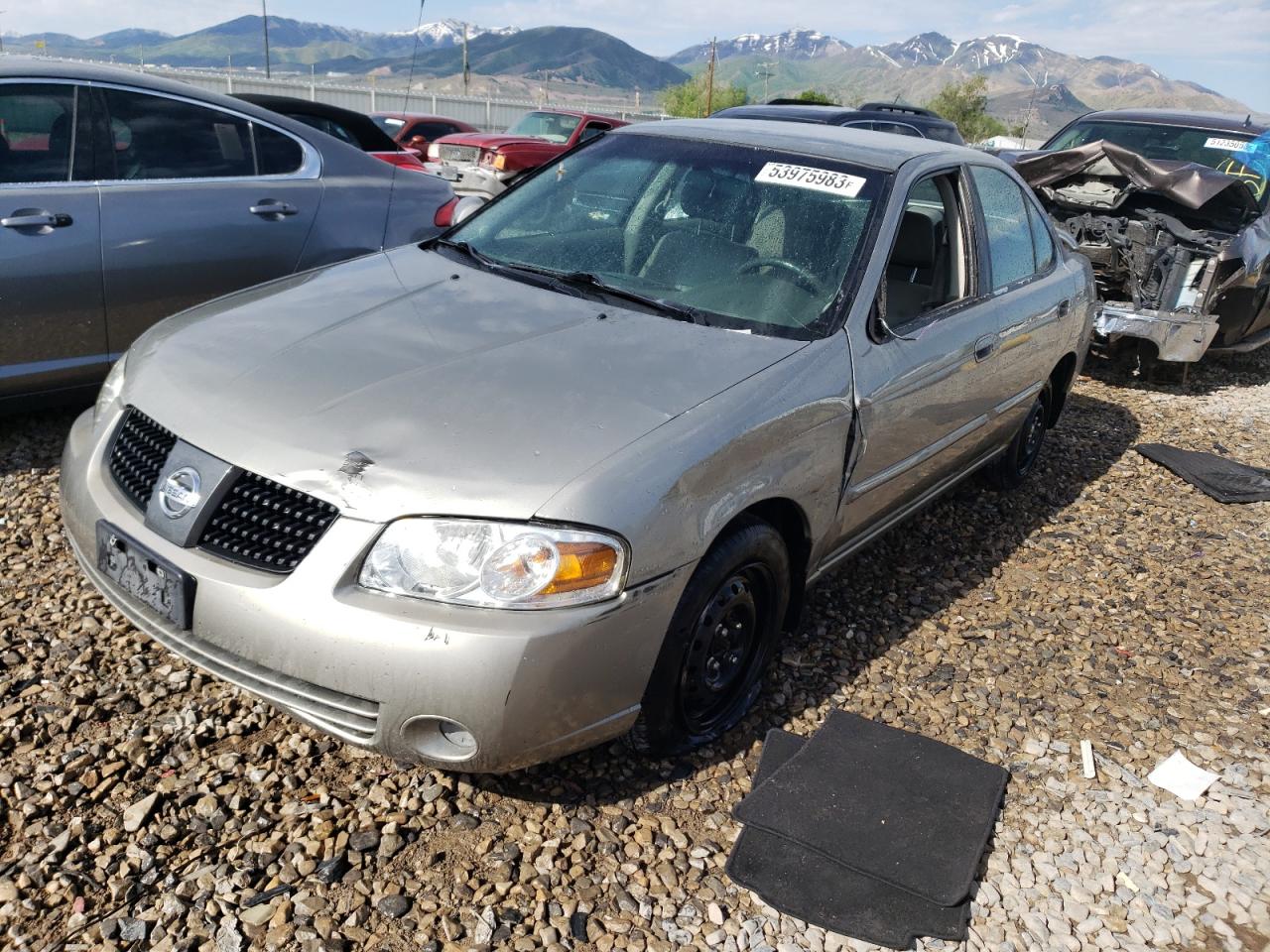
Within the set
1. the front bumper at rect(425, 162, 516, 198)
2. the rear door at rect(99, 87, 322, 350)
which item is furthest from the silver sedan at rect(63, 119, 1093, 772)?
the front bumper at rect(425, 162, 516, 198)

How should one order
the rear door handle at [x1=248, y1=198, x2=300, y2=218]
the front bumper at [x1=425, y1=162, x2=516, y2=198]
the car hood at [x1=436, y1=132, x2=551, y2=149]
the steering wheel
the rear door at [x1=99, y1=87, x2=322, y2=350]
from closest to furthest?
the steering wheel
the rear door at [x1=99, y1=87, x2=322, y2=350]
the rear door handle at [x1=248, y1=198, x2=300, y2=218]
the front bumper at [x1=425, y1=162, x2=516, y2=198]
the car hood at [x1=436, y1=132, x2=551, y2=149]

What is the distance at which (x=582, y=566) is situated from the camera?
2.22 m

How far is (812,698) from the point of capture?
3.26 m

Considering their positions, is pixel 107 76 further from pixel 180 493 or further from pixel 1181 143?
pixel 1181 143

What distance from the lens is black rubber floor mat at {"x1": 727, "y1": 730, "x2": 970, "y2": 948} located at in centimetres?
235

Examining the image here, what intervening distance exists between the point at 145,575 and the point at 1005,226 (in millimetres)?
3563

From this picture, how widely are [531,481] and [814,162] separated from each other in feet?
6.19

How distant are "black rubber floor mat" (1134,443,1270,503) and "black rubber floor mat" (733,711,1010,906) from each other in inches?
134

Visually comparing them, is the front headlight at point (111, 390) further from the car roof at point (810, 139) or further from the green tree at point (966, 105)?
the green tree at point (966, 105)

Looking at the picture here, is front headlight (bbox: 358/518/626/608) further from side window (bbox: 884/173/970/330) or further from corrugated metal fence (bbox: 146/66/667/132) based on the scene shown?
corrugated metal fence (bbox: 146/66/667/132)

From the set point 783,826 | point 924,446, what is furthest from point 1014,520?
point 783,826

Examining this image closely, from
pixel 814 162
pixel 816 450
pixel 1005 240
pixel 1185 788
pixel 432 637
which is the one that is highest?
pixel 814 162

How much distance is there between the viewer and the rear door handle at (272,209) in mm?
4711

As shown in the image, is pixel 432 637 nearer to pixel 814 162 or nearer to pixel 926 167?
pixel 814 162
